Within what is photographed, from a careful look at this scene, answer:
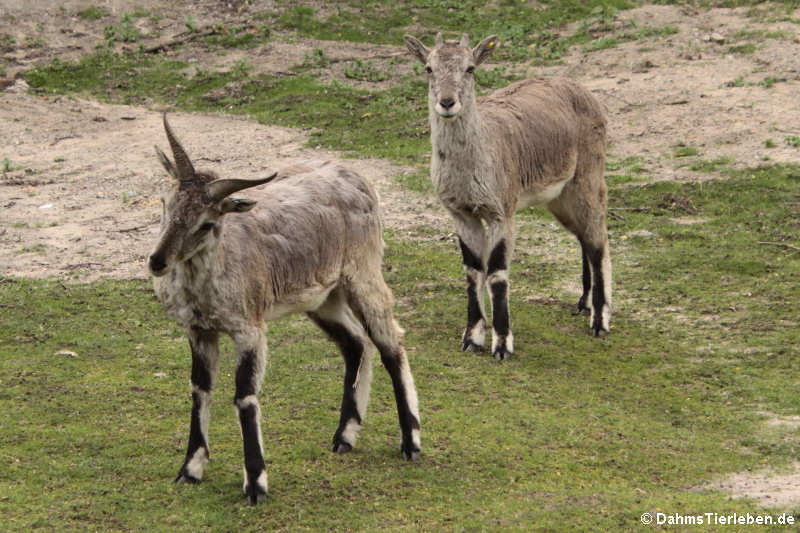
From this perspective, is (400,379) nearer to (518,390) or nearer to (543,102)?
Answer: (518,390)

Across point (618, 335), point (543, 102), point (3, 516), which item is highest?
point (543, 102)

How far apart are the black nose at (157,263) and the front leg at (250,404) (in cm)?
77

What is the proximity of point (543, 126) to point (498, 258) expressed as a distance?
1.62 m

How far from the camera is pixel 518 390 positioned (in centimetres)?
970

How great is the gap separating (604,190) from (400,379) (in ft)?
15.8

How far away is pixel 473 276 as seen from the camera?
1080 cm

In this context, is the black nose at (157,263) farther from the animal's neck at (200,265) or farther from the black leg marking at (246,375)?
the black leg marking at (246,375)

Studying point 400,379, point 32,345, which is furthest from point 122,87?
point 400,379

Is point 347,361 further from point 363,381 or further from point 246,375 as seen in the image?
point 246,375

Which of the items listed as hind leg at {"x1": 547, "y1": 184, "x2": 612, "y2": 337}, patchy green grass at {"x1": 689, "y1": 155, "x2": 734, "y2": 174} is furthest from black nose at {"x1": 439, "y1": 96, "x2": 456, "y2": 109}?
patchy green grass at {"x1": 689, "y1": 155, "x2": 734, "y2": 174}

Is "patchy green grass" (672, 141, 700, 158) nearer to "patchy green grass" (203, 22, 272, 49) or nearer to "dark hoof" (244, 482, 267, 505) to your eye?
"patchy green grass" (203, 22, 272, 49)

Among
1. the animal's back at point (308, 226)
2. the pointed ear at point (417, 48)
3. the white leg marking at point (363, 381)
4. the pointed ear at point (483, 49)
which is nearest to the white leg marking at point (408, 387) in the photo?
the white leg marking at point (363, 381)

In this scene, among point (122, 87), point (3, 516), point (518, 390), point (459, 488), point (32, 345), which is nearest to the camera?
point (3, 516)

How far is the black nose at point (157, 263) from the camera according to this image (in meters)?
6.52
